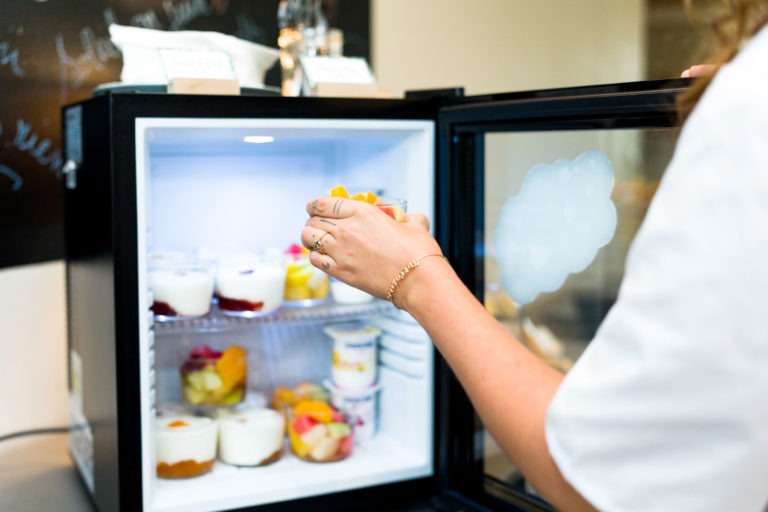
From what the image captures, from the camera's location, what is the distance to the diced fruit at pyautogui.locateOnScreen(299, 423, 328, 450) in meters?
1.62

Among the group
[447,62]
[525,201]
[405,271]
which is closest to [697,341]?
[405,271]

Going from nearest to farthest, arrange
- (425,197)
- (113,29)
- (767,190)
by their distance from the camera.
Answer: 1. (767,190)
2. (113,29)
3. (425,197)

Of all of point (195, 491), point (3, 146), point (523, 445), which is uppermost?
point (3, 146)

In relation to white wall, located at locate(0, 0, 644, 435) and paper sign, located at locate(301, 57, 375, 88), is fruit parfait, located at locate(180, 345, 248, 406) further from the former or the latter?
paper sign, located at locate(301, 57, 375, 88)

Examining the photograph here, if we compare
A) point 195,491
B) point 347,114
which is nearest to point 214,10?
point 347,114

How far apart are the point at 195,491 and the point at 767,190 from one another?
3.66 feet

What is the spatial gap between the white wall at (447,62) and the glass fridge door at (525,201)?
680mm

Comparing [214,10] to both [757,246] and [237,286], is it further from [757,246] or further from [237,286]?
[757,246]

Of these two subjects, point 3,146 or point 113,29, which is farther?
point 3,146

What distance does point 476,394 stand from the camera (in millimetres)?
841

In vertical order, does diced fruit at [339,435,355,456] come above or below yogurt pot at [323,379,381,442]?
below

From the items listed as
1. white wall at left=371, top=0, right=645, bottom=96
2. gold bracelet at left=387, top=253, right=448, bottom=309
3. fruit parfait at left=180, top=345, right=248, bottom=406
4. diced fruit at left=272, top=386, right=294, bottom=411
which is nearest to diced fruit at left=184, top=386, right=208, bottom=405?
fruit parfait at left=180, top=345, right=248, bottom=406

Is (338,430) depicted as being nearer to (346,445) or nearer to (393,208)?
(346,445)

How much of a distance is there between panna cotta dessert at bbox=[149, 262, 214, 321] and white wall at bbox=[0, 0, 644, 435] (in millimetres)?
446
